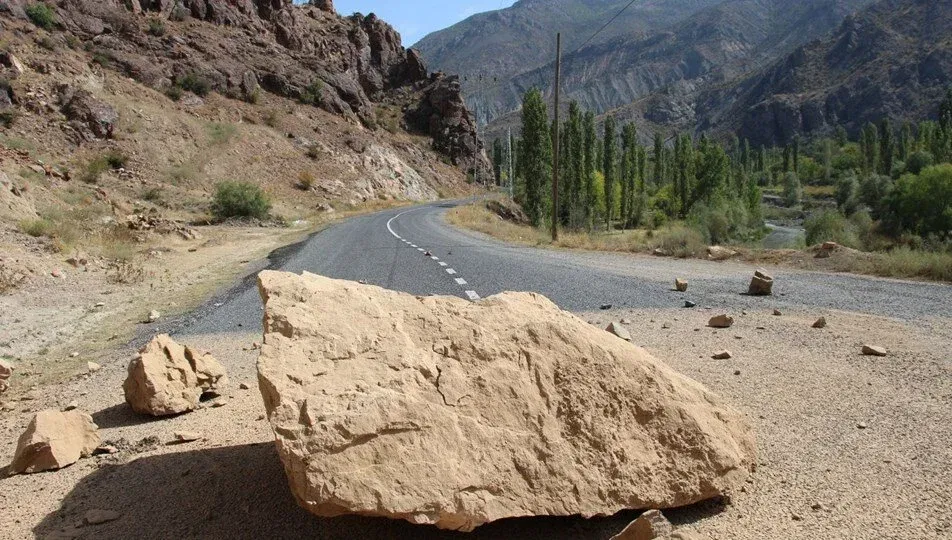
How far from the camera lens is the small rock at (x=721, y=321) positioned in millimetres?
6012

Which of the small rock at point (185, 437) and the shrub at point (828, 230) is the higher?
the small rock at point (185, 437)

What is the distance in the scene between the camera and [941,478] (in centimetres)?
271

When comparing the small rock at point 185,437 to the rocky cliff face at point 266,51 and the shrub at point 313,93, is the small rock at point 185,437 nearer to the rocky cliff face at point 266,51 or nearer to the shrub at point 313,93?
the rocky cliff face at point 266,51

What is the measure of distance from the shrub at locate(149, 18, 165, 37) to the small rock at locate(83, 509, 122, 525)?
56927mm

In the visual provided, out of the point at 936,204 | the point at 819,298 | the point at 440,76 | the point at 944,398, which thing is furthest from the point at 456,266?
the point at 440,76

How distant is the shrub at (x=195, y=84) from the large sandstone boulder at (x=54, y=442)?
164ft

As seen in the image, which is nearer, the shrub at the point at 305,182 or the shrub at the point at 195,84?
the shrub at the point at 305,182

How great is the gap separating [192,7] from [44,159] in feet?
111

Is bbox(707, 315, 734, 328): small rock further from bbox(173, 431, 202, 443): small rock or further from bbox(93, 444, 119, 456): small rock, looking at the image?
bbox(93, 444, 119, 456): small rock

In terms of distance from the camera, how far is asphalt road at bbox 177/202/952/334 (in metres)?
7.34

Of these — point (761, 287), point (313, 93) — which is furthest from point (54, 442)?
point (313, 93)

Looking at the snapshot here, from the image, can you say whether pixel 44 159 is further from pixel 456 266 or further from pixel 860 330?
pixel 860 330

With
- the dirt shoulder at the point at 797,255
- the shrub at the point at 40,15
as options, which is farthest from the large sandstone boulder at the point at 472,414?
the shrub at the point at 40,15

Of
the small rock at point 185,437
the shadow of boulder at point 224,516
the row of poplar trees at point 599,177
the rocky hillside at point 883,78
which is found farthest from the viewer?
the rocky hillside at point 883,78
